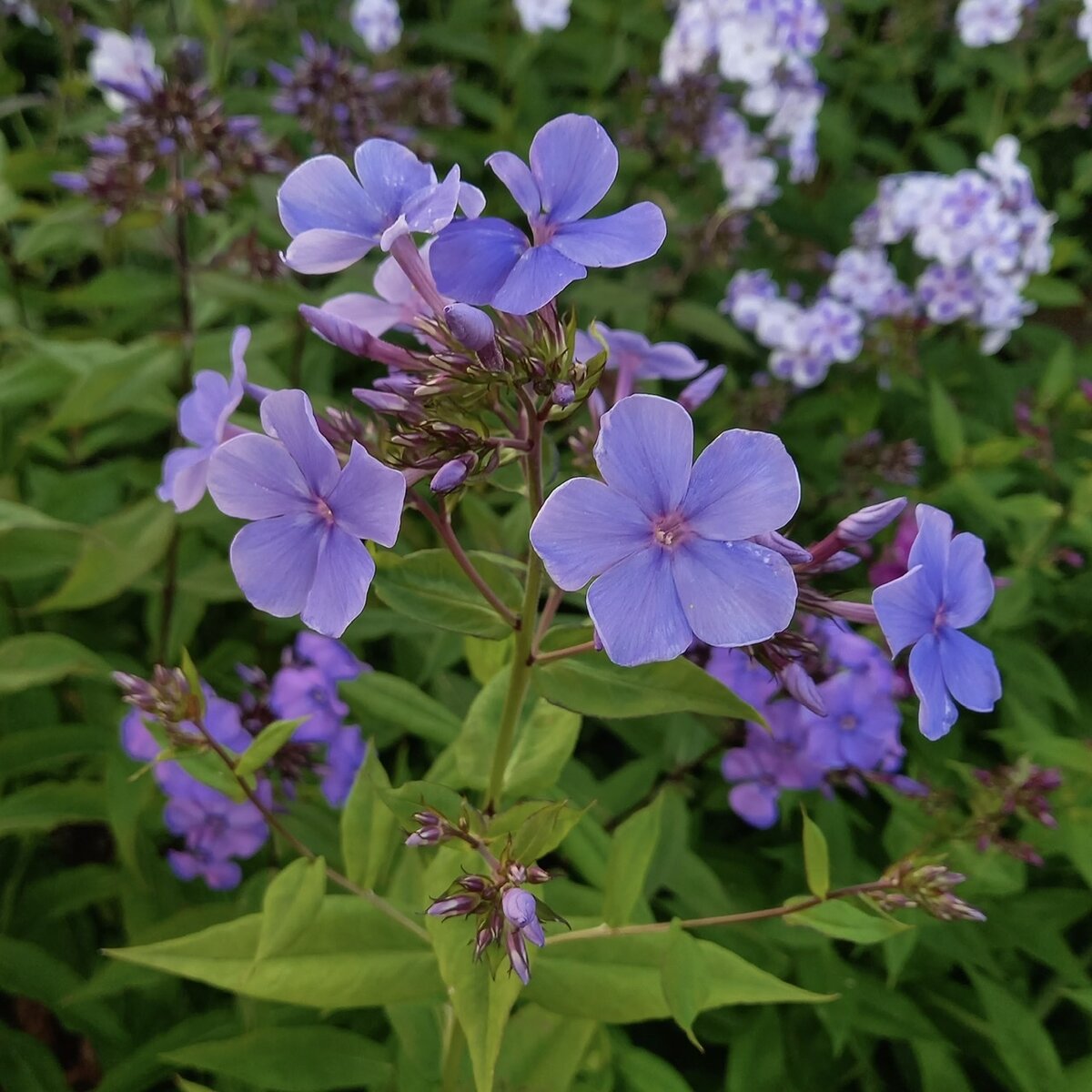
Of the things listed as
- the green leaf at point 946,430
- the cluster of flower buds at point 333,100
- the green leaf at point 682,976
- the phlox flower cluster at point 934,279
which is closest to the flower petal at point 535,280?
the green leaf at point 682,976

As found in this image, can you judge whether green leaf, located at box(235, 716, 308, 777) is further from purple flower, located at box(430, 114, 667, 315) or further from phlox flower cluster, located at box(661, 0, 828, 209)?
phlox flower cluster, located at box(661, 0, 828, 209)

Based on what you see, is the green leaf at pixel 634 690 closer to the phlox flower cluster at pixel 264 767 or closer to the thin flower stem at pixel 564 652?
the thin flower stem at pixel 564 652

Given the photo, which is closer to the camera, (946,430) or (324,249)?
(324,249)

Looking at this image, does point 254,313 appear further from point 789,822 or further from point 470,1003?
point 470,1003

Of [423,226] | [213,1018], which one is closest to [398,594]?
[423,226]

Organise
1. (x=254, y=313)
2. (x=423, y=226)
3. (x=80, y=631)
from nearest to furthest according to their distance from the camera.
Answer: (x=423, y=226) → (x=80, y=631) → (x=254, y=313)

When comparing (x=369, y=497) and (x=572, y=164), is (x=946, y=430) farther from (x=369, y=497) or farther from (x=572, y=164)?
(x=369, y=497)

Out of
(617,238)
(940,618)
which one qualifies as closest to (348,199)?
(617,238)
